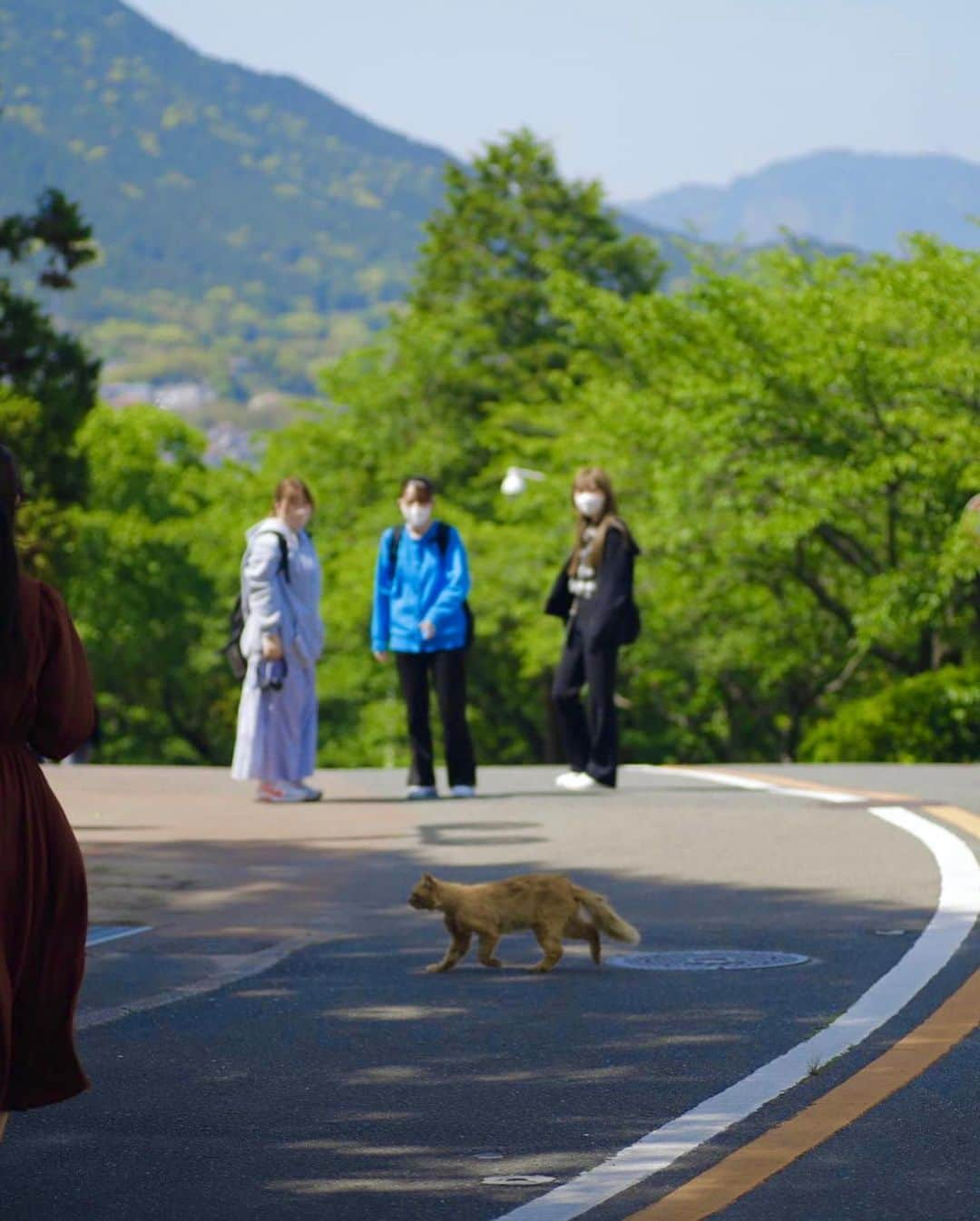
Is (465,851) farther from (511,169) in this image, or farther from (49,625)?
(511,169)

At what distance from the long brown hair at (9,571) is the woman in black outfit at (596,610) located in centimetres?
1063

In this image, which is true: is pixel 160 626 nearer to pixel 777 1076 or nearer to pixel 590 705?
pixel 590 705

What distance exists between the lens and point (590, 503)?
15.5 meters

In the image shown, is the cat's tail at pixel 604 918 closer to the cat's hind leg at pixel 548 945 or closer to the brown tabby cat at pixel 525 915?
the brown tabby cat at pixel 525 915

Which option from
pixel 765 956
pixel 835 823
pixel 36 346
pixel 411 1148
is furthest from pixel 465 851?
pixel 36 346

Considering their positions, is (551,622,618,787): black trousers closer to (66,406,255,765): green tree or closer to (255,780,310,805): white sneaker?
(255,780,310,805): white sneaker

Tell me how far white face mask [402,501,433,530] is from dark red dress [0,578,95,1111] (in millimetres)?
10431

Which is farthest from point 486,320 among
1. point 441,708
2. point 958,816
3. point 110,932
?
point 110,932

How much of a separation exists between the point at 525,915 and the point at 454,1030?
1291 mm

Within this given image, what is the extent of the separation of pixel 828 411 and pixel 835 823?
22.2 m

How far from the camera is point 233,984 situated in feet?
27.0

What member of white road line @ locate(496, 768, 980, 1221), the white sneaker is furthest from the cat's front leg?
the white sneaker

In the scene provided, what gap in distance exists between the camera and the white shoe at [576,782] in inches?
630

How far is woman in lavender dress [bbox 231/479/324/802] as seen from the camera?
1523 centimetres
